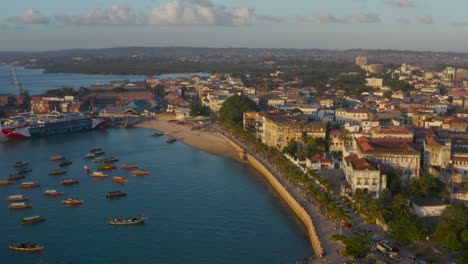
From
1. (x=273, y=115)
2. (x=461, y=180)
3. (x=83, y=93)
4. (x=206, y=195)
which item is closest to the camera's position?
(x=461, y=180)

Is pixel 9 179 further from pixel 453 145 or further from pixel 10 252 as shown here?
pixel 453 145

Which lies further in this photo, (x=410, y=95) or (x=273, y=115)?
(x=410, y=95)

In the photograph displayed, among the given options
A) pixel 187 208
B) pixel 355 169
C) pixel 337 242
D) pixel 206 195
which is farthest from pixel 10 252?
pixel 355 169

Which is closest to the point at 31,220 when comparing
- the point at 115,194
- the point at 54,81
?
the point at 115,194

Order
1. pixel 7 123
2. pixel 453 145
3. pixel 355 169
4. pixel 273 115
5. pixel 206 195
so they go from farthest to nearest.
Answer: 1. pixel 7 123
2. pixel 273 115
3. pixel 453 145
4. pixel 206 195
5. pixel 355 169

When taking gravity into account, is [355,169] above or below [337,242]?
above

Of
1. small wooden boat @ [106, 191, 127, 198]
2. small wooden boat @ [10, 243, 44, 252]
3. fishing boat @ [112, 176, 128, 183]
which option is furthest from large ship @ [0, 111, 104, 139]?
small wooden boat @ [10, 243, 44, 252]

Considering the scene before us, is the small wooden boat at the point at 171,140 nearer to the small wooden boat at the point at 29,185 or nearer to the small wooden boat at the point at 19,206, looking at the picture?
the small wooden boat at the point at 29,185

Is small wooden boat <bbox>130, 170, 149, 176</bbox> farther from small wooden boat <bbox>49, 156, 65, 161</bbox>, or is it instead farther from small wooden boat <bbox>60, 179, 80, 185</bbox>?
small wooden boat <bbox>49, 156, 65, 161</bbox>
